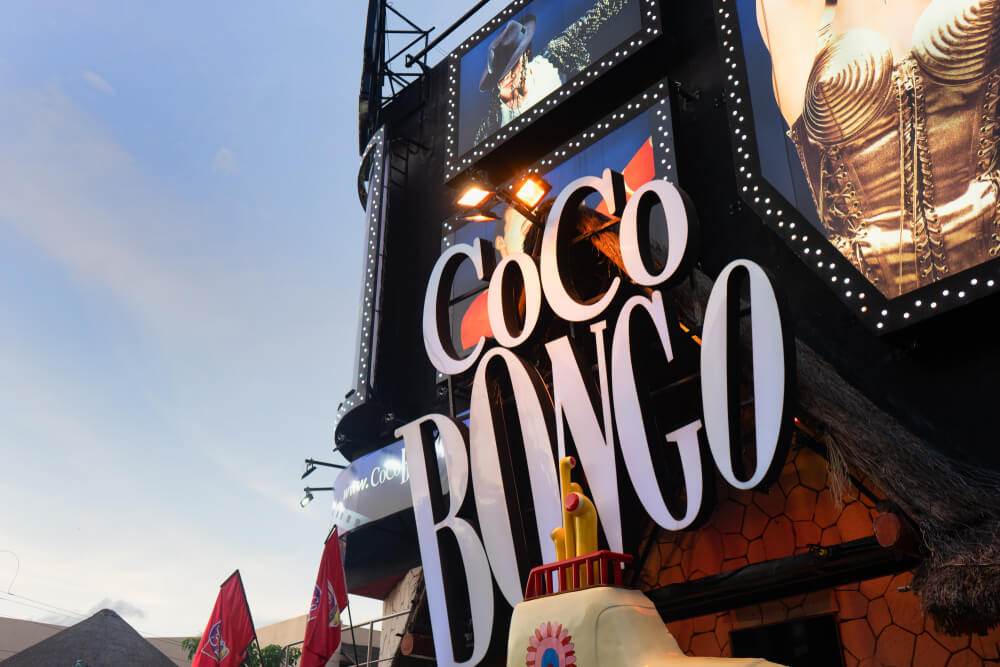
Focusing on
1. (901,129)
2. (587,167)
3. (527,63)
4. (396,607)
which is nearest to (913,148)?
(901,129)

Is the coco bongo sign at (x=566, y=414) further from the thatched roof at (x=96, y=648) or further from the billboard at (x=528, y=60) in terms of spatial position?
the thatched roof at (x=96, y=648)

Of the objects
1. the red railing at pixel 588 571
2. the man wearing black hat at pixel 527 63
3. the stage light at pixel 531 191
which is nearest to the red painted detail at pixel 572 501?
the red railing at pixel 588 571

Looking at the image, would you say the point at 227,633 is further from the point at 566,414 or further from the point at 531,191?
the point at 531,191

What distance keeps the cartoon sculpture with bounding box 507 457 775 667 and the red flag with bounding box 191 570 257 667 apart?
24.4 feet

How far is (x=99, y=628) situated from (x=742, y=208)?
2410 centimetres

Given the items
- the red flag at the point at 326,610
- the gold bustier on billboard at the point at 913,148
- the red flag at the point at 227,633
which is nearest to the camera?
the gold bustier on billboard at the point at 913,148

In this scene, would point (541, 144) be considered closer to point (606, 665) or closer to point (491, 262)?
point (491, 262)

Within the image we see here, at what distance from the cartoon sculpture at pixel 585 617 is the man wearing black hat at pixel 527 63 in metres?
9.33

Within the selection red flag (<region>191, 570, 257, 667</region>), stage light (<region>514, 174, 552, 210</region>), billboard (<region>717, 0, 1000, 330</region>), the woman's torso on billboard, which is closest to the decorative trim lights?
red flag (<region>191, 570, 257, 667</region>)

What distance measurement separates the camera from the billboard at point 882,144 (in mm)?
7492

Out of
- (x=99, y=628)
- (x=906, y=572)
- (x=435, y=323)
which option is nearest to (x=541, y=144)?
(x=435, y=323)

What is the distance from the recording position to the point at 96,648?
2484cm

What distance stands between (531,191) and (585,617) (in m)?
5.44

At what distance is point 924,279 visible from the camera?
24.8 feet
